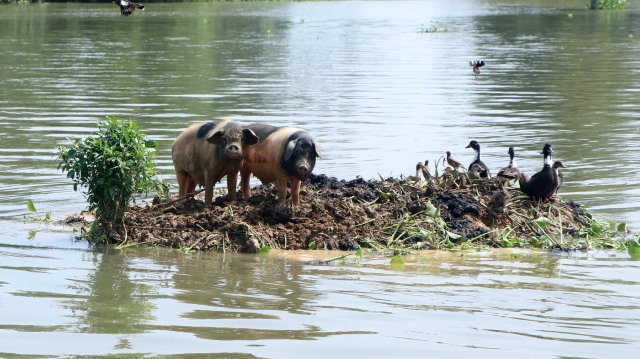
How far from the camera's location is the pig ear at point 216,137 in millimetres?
12336

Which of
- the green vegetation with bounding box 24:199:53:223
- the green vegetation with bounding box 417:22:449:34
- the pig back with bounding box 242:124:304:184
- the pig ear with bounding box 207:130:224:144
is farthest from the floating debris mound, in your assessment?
the green vegetation with bounding box 417:22:449:34

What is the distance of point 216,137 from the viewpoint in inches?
487

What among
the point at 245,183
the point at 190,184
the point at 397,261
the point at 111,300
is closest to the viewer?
the point at 111,300

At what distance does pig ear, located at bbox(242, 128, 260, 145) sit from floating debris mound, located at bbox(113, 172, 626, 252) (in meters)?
0.68

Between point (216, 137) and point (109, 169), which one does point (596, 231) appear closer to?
point (216, 137)

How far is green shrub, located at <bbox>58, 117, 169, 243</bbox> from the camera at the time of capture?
1230 cm

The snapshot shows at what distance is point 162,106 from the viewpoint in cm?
2616

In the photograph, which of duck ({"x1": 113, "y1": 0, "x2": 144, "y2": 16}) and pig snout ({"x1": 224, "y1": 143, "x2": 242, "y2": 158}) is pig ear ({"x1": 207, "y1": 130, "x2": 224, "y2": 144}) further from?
duck ({"x1": 113, "y1": 0, "x2": 144, "y2": 16})

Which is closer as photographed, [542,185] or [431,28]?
[542,185]

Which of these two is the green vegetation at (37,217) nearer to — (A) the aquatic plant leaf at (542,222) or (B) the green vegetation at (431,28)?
(A) the aquatic plant leaf at (542,222)

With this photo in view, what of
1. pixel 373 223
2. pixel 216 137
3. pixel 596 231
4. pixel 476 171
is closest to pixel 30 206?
pixel 216 137

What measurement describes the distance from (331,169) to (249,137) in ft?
17.6

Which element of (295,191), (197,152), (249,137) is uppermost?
(249,137)

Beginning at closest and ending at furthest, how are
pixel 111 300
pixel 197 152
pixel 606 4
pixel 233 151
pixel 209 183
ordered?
pixel 111 300, pixel 233 151, pixel 209 183, pixel 197 152, pixel 606 4
